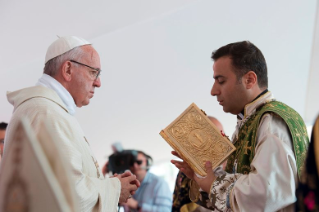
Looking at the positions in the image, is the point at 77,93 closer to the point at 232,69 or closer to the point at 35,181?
the point at 232,69

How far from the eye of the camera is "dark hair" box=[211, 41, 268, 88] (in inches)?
131

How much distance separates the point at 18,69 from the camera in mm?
→ 7512

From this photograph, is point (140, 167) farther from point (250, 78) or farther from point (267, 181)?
point (267, 181)

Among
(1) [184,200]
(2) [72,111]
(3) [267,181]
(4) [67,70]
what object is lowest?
(1) [184,200]

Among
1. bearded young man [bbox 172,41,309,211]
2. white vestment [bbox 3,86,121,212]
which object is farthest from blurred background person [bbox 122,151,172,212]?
white vestment [bbox 3,86,121,212]

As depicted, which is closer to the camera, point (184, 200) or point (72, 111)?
point (72, 111)

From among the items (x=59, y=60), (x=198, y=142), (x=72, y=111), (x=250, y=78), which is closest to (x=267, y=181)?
(x=198, y=142)

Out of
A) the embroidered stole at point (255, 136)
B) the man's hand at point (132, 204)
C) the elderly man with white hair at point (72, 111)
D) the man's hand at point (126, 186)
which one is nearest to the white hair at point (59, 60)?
the elderly man with white hair at point (72, 111)

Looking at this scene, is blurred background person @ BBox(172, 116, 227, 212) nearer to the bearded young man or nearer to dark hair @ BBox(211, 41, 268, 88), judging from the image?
the bearded young man

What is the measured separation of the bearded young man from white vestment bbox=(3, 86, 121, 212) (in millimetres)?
536

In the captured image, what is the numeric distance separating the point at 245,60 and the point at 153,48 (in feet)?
14.4

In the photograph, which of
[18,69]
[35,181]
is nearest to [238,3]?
[18,69]

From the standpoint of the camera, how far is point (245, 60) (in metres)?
3.36

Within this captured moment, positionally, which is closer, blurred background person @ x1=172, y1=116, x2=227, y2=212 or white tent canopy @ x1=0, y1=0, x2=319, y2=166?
blurred background person @ x1=172, y1=116, x2=227, y2=212
